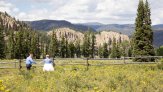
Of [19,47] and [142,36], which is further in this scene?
[19,47]

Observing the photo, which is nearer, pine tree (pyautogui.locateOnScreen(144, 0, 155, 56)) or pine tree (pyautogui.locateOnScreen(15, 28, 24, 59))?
pine tree (pyautogui.locateOnScreen(144, 0, 155, 56))

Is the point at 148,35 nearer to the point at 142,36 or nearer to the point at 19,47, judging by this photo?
the point at 142,36

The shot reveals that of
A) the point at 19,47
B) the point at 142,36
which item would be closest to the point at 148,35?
the point at 142,36

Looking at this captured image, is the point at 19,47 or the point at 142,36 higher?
the point at 142,36

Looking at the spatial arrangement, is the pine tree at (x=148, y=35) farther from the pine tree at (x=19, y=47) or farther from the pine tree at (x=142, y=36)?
the pine tree at (x=19, y=47)

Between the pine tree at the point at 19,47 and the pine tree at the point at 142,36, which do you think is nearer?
the pine tree at the point at 142,36

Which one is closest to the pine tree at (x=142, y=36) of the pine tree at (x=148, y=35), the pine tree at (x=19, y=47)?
the pine tree at (x=148, y=35)

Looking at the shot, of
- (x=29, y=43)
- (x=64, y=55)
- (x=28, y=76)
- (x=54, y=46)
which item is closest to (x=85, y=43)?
(x=64, y=55)

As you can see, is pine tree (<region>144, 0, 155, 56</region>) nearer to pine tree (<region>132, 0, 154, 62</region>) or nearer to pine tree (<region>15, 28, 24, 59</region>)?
pine tree (<region>132, 0, 154, 62</region>)

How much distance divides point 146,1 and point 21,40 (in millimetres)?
67319

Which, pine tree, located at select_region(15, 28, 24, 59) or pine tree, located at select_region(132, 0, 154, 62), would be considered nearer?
pine tree, located at select_region(132, 0, 154, 62)

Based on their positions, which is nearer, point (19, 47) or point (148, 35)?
point (148, 35)

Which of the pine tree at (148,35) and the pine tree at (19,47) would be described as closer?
the pine tree at (148,35)

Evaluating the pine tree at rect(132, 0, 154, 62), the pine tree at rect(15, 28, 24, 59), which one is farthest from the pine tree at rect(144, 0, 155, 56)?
the pine tree at rect(15, 28, 24, 59)
